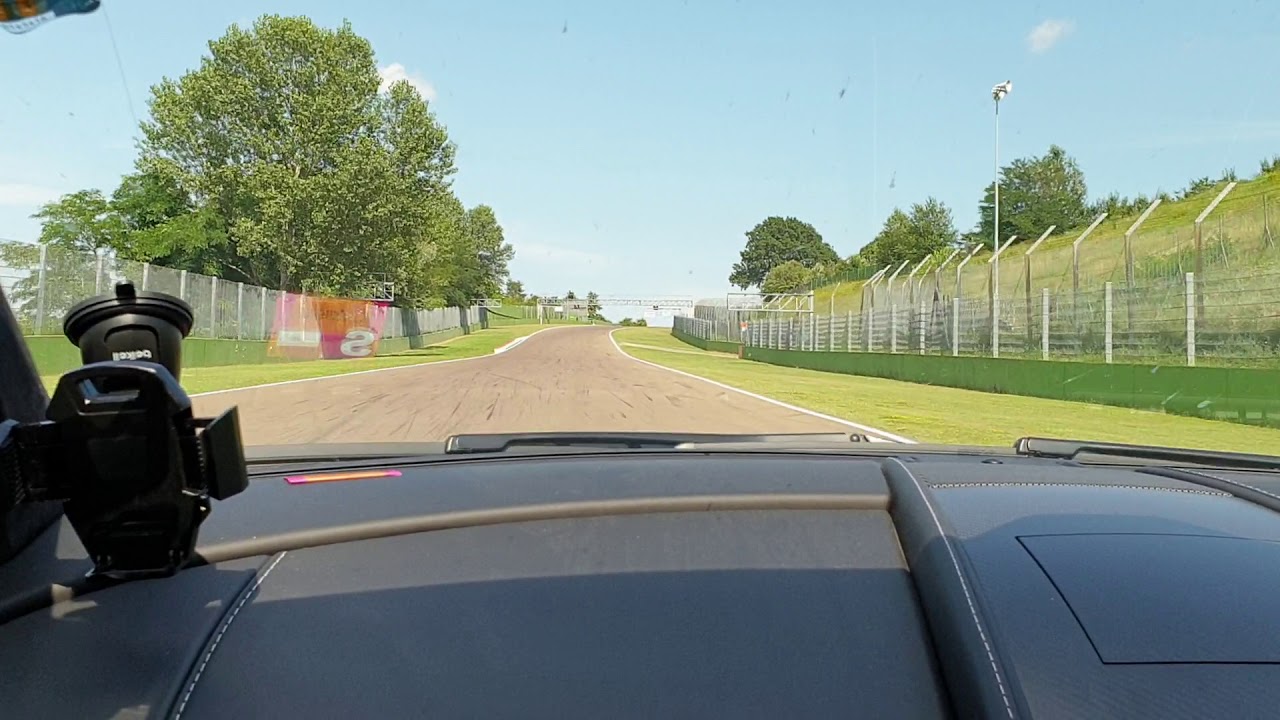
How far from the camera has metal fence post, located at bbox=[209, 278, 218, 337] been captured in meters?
4.88

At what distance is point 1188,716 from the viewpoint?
151 cm

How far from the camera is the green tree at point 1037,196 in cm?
4581

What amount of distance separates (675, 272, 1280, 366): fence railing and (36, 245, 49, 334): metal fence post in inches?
637

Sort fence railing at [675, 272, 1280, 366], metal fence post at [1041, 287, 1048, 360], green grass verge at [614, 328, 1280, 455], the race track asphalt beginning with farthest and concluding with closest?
metal fence post at [1041, 287, 1048, 360], fence railing at [675, 272, 1280, 366], green grass verge at [614, 328, 1280, 455], the race track asphalt

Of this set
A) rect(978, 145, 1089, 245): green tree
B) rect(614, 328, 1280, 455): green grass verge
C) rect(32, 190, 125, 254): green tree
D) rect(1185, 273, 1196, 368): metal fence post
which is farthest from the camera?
rect(978, 145, 1089, 245): green tree

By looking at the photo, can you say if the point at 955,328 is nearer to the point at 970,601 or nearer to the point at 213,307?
the point at 213,307

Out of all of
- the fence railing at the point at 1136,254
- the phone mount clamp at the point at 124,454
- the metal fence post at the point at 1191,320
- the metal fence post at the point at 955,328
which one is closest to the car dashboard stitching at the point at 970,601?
the phone mount clamp at the point at 124,454

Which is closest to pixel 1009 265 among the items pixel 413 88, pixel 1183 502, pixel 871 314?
pixel 871 314

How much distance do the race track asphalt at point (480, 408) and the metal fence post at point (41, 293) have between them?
4.23m

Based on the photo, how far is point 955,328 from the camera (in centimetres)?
2612

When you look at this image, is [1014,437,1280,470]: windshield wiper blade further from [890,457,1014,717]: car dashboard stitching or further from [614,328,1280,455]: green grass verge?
[614,328,1280,455]: green grass verge

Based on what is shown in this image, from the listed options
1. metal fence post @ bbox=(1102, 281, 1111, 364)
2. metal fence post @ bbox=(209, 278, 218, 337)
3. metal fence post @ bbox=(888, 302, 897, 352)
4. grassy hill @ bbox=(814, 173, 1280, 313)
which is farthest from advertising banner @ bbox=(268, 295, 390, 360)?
metal fence post @ bbox=(888, 302, 897, 352)

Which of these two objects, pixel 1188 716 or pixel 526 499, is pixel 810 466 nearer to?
pixel 526 499

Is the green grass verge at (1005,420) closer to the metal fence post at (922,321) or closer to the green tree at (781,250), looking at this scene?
the metal fence post at (922,321)
